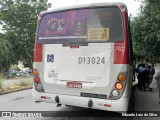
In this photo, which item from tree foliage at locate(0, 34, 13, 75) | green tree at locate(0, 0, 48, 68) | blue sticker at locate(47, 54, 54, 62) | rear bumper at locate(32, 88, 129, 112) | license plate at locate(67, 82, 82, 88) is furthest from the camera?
green tree at locate(0, 0, 48, 68)

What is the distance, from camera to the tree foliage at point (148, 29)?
49.7ft

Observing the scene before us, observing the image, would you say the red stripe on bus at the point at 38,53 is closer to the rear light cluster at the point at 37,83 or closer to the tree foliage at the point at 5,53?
the rear light cluster at the point at 37,83

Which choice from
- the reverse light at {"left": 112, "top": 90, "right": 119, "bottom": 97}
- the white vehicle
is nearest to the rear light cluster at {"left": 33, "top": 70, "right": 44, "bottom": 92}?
the white vehicle

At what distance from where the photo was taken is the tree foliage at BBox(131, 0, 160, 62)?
49.7ft

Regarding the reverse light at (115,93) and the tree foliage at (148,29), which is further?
the tree foliage at (148,29)

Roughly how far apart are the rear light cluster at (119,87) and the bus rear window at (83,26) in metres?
0.93

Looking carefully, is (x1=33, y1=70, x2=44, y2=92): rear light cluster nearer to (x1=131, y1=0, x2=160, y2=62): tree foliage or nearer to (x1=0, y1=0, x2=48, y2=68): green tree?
(x1=131, y1=0, x2=160, y2=62): tree foliage

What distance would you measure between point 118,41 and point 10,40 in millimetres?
44235

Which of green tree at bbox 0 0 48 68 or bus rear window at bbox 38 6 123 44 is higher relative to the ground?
green tree at bbox 0 0 48 68

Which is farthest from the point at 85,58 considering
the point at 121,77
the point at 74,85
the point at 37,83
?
the point at 37,83

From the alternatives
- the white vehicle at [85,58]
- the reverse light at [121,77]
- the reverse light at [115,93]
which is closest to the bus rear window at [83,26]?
the white vehicle at [85,58]

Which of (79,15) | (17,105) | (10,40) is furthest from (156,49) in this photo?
(10,40)

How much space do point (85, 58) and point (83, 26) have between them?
848 millimetres

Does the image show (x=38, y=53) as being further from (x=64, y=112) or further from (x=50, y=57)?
(x=64, y=112)
